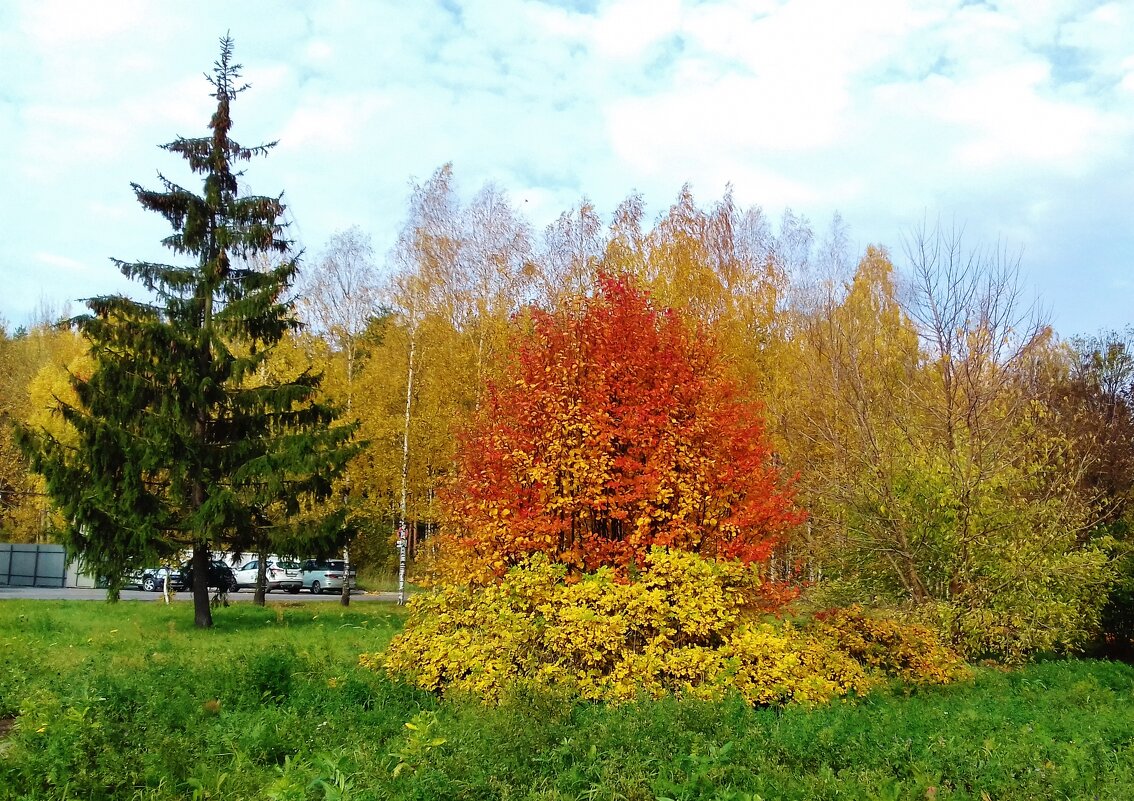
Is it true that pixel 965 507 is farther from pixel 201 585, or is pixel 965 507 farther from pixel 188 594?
pixel 188 594

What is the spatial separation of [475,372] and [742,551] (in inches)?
557

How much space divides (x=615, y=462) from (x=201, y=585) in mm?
10431

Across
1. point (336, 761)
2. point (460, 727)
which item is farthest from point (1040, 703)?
point (336, 761)

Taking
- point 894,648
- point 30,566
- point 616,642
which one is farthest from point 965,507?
point 30,566

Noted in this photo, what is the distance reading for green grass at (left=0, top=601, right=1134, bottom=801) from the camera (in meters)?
4.75

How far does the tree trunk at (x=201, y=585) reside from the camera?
1529cm

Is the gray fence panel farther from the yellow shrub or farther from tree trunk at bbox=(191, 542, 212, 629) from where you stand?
the yellow shrub

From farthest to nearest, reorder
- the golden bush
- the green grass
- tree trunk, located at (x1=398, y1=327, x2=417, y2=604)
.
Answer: tree trunk, located at (x1=398, y1=327, x2=417, y2=604) < the golden bush < the green grass

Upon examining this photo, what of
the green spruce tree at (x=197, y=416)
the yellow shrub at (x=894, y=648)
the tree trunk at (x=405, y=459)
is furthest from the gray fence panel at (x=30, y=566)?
the yellow shrub at (x=894, y=648)

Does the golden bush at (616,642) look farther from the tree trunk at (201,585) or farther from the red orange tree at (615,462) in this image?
the tree trunk at (201,585)

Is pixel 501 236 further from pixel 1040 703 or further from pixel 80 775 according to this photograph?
pixel 80 775

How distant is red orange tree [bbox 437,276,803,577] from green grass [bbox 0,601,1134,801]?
218 cm

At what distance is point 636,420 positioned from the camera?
8.84 m

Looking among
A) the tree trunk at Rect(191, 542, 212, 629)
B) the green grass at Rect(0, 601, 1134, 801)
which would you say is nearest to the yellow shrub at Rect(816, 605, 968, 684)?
the green grass at Rect(0, 601, 1134, 801)
